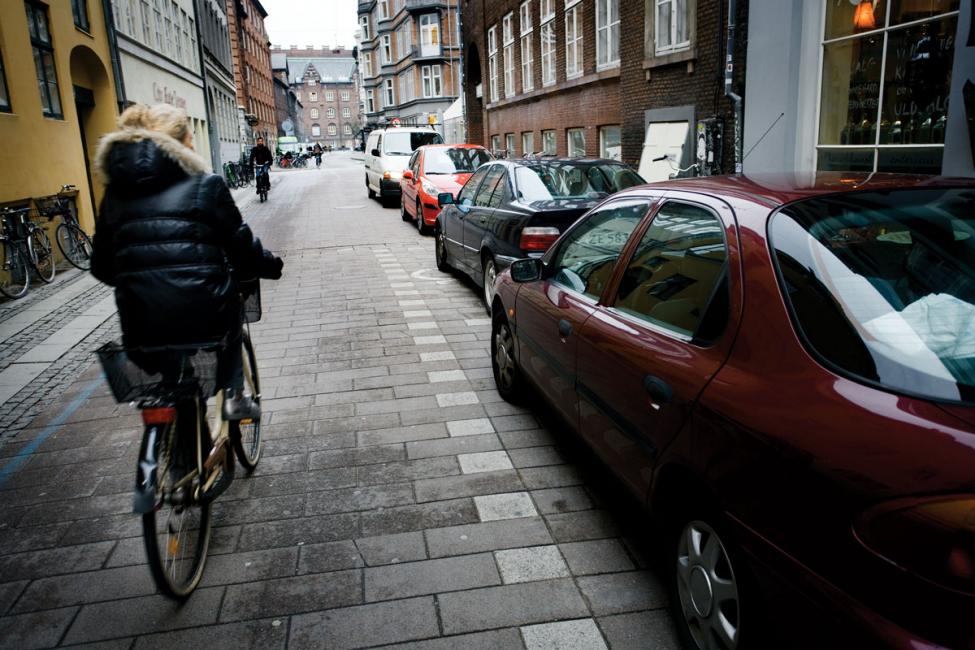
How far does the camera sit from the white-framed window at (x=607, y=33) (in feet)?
52.7

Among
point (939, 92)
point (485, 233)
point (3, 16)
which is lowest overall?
point (485, 233)

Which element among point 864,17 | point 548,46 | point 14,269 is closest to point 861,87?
point 864,17

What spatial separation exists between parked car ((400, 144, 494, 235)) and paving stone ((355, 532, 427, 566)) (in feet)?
36.8

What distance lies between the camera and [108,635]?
9.47 feet

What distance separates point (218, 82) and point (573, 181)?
3525 centimetres

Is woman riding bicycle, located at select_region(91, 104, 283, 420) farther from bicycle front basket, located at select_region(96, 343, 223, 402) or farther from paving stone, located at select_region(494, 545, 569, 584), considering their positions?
paving stone, located at select_region(494, 545, 569, 584)

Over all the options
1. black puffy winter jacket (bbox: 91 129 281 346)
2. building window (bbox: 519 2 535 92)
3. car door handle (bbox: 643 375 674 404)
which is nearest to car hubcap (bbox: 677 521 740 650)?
car door handle (bbox: 643 375 674 404)

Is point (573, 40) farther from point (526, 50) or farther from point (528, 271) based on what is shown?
point (528, 271)

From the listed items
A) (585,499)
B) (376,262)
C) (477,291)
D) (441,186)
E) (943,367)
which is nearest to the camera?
(943,367)

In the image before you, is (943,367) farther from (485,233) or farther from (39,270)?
(39,270)

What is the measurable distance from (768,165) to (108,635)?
32.5ft

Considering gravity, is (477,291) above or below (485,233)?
below

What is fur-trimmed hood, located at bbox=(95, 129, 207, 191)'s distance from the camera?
9.57ft

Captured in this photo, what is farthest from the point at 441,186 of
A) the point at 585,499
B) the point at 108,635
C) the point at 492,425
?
the point at 108,635
